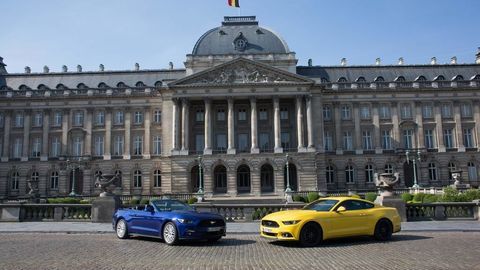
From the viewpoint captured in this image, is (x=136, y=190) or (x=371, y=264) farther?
(x=136, y=190)

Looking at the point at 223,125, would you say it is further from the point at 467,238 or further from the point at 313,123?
the point at 467,238

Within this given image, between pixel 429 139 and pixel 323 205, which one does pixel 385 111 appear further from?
pixel 323 205

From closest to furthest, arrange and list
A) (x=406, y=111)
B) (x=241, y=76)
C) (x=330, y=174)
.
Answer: (x=241, y=76) → (x=330, y=174) → (x=406, y=111)

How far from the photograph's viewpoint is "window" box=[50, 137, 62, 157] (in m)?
62.6

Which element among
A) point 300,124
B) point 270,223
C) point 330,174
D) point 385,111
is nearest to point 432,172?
point 385,111

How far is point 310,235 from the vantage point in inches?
579

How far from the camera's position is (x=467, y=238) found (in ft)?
53.8

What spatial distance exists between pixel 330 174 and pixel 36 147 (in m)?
44.4

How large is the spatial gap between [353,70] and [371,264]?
58.7 metres

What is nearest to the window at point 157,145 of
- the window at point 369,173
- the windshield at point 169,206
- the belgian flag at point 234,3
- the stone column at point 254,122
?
the stone column at point 254,122

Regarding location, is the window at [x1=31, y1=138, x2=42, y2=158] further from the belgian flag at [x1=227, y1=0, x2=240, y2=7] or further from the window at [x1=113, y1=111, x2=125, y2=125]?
the belgian flag at [x1=227, y1=0, x2=240, y2=7]

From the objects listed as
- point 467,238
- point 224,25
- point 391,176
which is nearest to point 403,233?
point 467,238

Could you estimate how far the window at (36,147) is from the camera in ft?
205

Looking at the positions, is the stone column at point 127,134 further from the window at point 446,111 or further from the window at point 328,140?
the window at point 446,111
